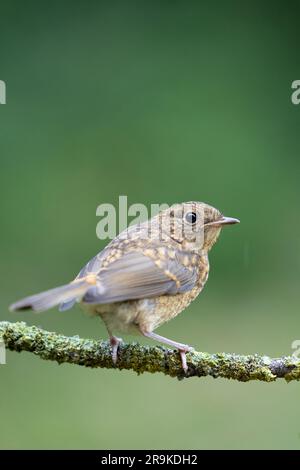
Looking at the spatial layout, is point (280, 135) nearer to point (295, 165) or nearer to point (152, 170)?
point (295, 165)

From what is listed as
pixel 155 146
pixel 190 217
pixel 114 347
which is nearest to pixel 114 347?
pixel 114 347

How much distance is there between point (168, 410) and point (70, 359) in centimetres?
254

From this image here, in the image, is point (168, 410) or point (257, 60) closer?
point (168, 410)

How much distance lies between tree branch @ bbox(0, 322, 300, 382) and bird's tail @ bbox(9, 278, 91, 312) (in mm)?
166

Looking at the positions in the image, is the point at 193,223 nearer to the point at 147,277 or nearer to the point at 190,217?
the point at 190,217

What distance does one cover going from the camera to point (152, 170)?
7.71 meters

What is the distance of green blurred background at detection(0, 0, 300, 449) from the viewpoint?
21.9 feet

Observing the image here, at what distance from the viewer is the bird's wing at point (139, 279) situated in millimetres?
3486

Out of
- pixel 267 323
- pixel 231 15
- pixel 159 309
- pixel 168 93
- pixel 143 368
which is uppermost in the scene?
pixel 231 15

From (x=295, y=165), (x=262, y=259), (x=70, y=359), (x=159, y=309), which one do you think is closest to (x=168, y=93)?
(x=295, y=165)

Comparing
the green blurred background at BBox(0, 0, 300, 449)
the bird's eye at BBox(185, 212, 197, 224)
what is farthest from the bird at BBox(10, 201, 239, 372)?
the green blurred background at BBox(0, 0, 300, 449)

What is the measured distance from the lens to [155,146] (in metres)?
7.80

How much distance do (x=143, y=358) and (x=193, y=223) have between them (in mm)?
1011

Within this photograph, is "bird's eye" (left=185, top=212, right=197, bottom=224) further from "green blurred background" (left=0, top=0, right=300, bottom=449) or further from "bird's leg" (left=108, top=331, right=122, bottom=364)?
"green blurred background" (left=0, top=0, right=300, bottom=449)
